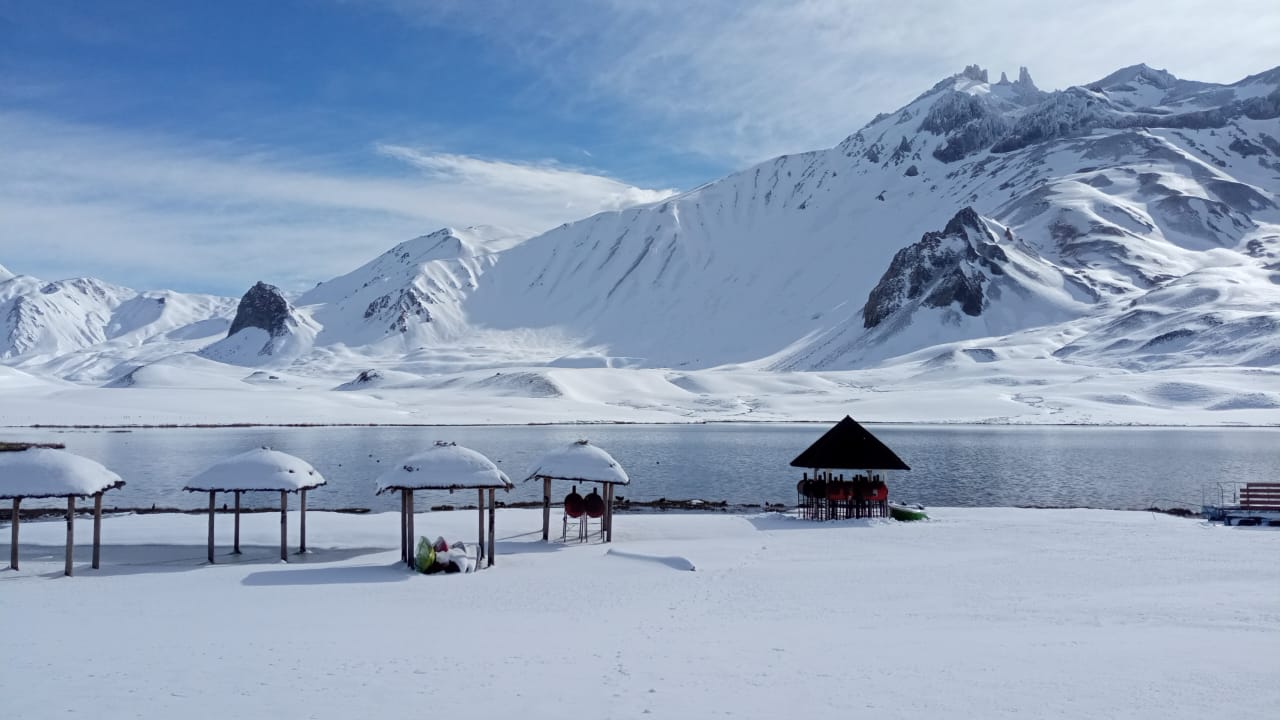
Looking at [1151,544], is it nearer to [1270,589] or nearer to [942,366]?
[1270,589]

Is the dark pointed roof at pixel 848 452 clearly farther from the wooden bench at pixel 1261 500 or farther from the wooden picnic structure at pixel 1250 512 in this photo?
the wooden bench at pixel 1261 500

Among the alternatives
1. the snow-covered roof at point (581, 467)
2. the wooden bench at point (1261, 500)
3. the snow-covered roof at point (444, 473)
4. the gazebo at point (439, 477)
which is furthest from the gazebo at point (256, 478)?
the wooden bench at point (1261, 500)

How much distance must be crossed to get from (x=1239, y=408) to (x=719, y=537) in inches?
4083

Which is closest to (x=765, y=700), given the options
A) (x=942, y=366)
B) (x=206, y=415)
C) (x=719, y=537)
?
(x=719, y=537)

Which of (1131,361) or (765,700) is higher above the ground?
(1131,361)

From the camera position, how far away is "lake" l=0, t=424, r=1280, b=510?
45.2m

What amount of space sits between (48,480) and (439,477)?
936 cm

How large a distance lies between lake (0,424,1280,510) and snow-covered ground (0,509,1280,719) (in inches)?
677

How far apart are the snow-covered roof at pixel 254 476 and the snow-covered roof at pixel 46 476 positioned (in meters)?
2.25

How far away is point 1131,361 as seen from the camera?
156375 millimetres

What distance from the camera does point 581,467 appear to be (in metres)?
29.3

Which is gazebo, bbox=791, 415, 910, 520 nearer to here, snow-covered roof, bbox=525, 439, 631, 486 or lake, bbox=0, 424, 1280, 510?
lake, bbox=0, 424, 1280, 510

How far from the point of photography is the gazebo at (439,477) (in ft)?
81.9

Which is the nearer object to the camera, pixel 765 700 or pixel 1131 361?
pixel 765 700
